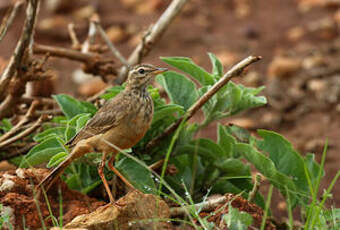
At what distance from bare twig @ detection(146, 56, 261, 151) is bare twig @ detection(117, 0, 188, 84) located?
1.15 m

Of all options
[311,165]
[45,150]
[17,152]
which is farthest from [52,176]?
[311,165]

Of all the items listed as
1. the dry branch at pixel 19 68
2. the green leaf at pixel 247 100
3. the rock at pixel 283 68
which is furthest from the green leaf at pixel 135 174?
the rock at pixel 283 68

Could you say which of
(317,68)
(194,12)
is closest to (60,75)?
(194,12)

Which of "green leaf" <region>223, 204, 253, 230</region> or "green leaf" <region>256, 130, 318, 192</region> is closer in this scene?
"green leaf" <region>223, 204, 253, 230</region>

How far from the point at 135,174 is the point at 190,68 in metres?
0.84

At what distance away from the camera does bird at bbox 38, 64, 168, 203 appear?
358 centimetres

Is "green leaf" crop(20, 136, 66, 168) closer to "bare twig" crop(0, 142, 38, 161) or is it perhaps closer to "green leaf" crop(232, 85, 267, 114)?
"bare twig" crop(0, 142, 38, 161)

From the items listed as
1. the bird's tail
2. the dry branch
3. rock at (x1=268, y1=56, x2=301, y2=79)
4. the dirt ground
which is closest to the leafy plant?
the bird's tail

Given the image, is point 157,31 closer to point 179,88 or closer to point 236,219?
point 179,88

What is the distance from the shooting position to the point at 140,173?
392 centimetres

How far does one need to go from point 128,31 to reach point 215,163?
513 centimetres

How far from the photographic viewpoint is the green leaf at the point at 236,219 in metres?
3.23

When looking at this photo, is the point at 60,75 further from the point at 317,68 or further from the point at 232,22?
the point at 317,68

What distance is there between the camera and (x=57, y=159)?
373 centimetres
